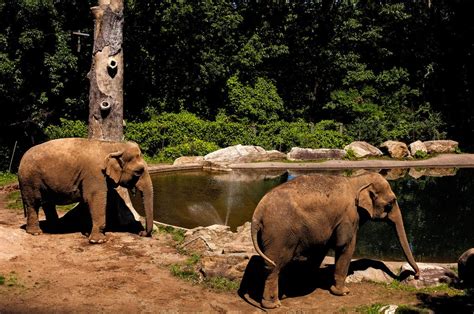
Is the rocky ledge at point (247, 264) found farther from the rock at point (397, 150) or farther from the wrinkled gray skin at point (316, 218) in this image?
the rock at point (397, 150)

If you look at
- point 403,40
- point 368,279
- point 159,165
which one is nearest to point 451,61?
point 403,40

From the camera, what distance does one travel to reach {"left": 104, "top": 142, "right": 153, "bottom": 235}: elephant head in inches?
439

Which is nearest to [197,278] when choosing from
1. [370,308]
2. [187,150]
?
[370,308]

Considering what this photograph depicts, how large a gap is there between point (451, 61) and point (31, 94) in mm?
28428

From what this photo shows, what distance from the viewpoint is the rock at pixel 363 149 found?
92.1 feet

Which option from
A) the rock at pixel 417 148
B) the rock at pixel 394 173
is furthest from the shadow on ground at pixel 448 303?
the rock at pixel 417 148

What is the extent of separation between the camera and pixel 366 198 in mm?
9305

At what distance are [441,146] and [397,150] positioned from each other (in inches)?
125

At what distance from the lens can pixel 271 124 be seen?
29.6 meters

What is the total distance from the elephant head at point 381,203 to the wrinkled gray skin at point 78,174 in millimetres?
4618

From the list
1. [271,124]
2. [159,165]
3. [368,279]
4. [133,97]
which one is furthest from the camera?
[133,97]

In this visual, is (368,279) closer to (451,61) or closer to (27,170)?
(27,170)

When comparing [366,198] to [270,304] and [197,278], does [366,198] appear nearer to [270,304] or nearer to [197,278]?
[270,304]

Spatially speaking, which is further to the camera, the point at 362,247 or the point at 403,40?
the point at 403,40
